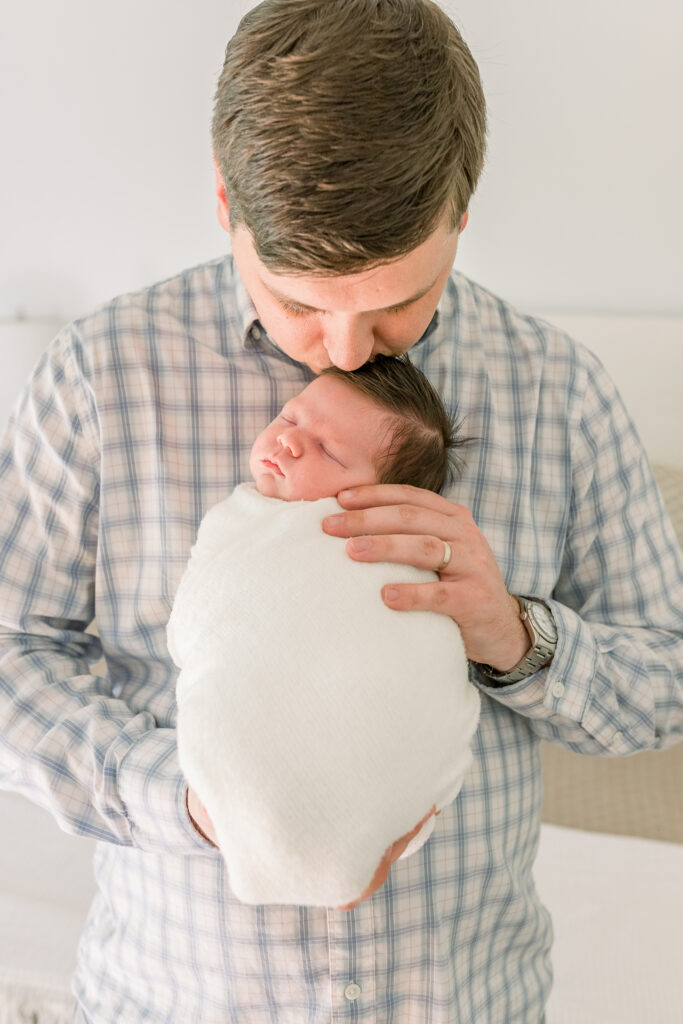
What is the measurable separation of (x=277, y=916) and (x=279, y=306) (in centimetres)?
66

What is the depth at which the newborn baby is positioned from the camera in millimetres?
747

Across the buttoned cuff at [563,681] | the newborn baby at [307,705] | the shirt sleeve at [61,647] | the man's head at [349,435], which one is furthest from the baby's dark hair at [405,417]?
the shirt sleeve at [61,647]

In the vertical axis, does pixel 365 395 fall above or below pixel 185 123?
below

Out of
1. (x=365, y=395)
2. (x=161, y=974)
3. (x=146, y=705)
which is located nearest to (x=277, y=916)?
(x=161, y=974)

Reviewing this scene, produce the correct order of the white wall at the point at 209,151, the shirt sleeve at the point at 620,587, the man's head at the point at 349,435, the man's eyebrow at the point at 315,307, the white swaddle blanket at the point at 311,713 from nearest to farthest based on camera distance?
the white swaddle blanket at the point at 311,713 → the man's eyebrow at the point at 315,307 → the man's head at the point at 349,435 → the shirt sleeve at the point at 620,587 → the white wall at the point at 209,151

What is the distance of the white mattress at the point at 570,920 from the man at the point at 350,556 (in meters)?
0.29

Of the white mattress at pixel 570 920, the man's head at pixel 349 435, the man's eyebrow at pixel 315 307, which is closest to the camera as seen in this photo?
the man's eyebrow at pixel 315 307

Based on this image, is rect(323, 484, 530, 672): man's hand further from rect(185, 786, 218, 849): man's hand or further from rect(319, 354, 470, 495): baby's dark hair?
rect(185, 786, 218, 849): man's hand

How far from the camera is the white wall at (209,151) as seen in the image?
5.85ft

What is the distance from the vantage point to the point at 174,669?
1111mm

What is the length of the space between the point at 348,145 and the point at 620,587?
0.68m

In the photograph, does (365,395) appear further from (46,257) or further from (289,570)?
(46,257)

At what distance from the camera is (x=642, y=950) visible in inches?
58.5

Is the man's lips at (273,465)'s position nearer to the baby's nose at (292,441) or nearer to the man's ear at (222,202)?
the baby's nose at (292,441)
